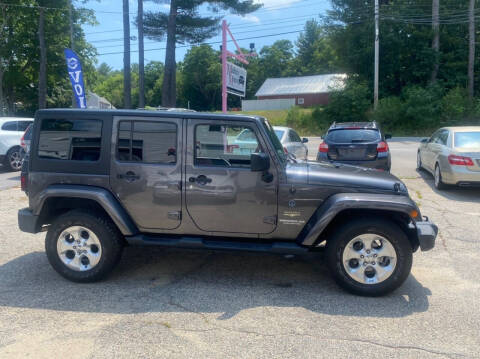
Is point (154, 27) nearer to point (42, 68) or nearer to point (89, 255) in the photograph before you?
point (42, 68)

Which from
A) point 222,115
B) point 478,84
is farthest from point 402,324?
point 478,84

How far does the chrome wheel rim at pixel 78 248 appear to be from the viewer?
4.70 meters

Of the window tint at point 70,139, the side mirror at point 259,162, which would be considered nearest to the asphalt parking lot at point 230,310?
the side mirror at point 259,162

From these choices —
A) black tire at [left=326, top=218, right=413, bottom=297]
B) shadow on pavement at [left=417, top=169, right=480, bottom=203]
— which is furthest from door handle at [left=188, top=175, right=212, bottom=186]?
shadow on pavement at [left=417, top=169, right=480, bottom=203]

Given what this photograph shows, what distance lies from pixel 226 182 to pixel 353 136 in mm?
6654

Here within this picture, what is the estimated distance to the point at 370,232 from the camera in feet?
14.3

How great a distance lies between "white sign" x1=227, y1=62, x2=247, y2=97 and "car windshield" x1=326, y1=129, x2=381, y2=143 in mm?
5505

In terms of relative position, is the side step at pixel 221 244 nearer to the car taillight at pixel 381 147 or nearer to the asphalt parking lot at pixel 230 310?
the asphalt parking lot at pixel 230 310

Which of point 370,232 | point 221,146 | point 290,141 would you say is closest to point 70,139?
point 221,146

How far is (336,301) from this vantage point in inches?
170

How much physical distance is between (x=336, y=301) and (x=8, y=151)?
1265cm

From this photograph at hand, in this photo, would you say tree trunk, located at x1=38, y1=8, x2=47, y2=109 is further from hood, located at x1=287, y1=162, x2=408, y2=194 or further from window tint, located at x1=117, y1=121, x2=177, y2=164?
hood, located at x1=287, y1=162, x2=408, y2=194

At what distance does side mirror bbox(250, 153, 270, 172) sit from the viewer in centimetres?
429

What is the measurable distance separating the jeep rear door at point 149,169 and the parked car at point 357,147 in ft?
21.2
